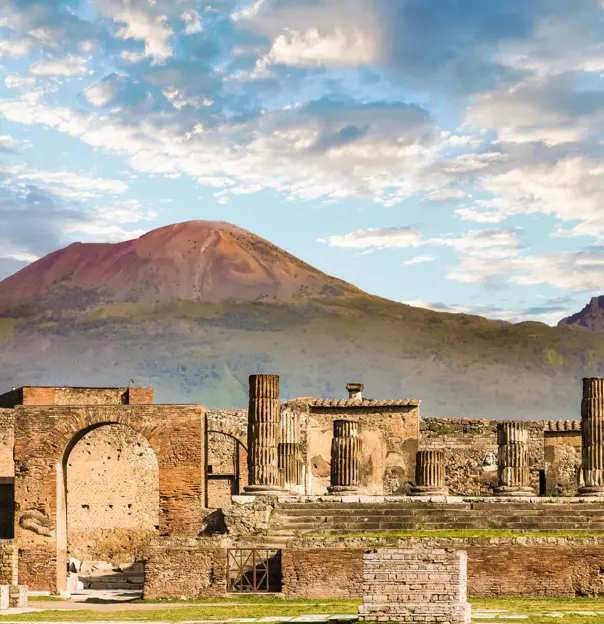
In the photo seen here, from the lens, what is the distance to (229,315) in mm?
176625

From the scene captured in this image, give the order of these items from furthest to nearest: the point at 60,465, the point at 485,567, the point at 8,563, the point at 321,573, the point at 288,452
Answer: the point at 288,452, the point at 60,465, the point at 8,563, the point at 485,567, the point at 321,573

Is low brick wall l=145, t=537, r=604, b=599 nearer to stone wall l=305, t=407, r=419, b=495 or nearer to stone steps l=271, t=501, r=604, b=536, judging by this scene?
stone steps l=271, t=501, r=604, b=536

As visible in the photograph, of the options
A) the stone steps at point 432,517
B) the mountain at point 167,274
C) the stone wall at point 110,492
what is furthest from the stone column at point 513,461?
the mountain at point 167,274

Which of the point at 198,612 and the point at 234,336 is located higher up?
the point at 234,336

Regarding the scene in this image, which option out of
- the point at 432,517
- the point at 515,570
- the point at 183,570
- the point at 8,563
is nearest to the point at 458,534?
the point at 515,570

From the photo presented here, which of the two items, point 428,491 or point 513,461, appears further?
point 428,491

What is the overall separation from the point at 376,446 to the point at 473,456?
2.60m

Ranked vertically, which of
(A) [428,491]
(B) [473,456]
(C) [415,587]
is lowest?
(C) [415,587]

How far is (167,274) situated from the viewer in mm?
167000

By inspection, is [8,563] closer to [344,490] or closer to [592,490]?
[344,490]

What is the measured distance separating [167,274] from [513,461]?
13673cm

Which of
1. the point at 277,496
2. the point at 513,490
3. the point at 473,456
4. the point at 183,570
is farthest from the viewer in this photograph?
the point at 473,456

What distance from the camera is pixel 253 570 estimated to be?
82.7 ft

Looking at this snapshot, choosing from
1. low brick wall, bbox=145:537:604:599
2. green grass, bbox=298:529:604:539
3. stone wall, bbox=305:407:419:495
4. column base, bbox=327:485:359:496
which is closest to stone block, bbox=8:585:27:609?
low brick wall, bbox=145:537:604:599
